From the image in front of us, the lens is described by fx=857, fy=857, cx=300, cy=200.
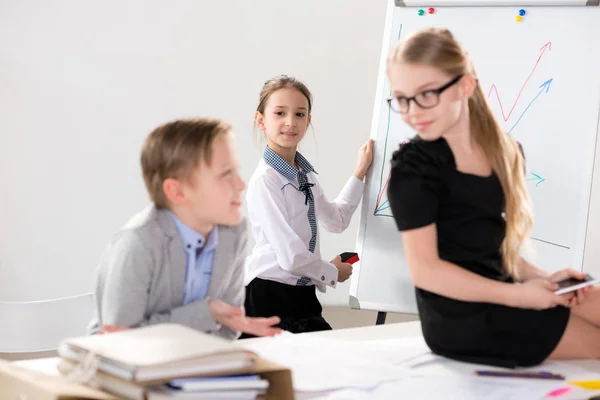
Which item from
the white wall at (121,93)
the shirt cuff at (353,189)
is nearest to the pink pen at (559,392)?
the shirt cuff at (353,189)

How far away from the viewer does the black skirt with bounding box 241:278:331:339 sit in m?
2.63

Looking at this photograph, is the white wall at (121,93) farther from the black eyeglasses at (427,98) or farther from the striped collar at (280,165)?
the black eyeglasses at (427,98)

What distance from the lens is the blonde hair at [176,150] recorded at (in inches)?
68.7

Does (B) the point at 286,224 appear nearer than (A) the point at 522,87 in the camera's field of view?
Yes

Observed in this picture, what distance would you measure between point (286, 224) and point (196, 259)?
0.83 metres

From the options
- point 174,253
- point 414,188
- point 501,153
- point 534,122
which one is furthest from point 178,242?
point 534,122

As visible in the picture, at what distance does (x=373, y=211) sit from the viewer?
9.28 ft

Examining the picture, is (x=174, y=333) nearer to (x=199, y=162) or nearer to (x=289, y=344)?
(x=199, y=162)

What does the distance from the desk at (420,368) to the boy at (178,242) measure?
16 cm

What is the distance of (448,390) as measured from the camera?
171 cm

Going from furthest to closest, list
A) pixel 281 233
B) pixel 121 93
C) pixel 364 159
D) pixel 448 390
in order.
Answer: pixel 121 93 < pixel 364 159 < pixel 281 233 < pixel 448 390

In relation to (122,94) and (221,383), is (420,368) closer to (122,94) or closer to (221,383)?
→ (221,383)

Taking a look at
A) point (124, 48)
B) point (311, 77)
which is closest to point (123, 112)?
point (124, 48)

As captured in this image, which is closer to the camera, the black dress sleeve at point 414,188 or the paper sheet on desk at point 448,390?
the paper sheet on desk at point 448,390
